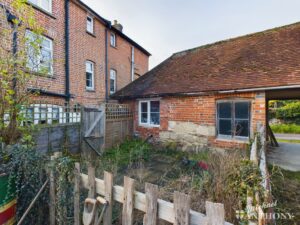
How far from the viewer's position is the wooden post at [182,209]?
160cm

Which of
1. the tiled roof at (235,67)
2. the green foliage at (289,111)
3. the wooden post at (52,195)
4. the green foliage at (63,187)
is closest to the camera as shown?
the green foliage at (63,187)

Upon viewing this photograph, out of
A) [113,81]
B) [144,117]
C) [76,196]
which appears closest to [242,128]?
[144,117]

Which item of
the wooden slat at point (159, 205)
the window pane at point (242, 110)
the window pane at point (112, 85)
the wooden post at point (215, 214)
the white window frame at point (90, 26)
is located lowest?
the wooden slat at point (159, 205)

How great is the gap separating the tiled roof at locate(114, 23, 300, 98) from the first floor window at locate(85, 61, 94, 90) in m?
2.83

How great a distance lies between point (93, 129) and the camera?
7.72 m

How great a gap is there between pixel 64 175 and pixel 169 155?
6.19 metres

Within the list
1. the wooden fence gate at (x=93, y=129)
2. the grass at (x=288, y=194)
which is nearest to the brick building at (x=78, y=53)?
the wooden fence gate at (x=93, y=129)

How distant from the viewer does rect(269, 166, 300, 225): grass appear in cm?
311

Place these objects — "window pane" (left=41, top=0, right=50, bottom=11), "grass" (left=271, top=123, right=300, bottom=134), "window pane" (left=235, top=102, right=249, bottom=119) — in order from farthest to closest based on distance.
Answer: "grass" (left=271, top=123, right=300, bottom=134), "window pane" (left=41, top=0, right=50, bottom=11), "window pane" (left=235, top=102, right=249, bottom=119)

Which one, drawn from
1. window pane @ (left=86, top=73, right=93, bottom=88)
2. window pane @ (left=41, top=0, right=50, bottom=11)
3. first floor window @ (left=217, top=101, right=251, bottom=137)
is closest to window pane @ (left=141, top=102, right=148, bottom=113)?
window pane @ (left=86, top=73, right=93, bottom=88)

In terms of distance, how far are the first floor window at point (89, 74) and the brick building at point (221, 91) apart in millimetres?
2660

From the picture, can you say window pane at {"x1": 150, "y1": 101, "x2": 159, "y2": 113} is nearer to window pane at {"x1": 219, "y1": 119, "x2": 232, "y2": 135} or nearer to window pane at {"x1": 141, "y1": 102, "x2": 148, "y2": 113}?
window pane at {"x1": 141, "y1": 102, "x2": 148, "y2": 113}

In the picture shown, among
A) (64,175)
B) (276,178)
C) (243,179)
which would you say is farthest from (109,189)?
(276,178)

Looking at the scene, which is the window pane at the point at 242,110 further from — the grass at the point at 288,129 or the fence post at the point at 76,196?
the grass at the point at 288,129
